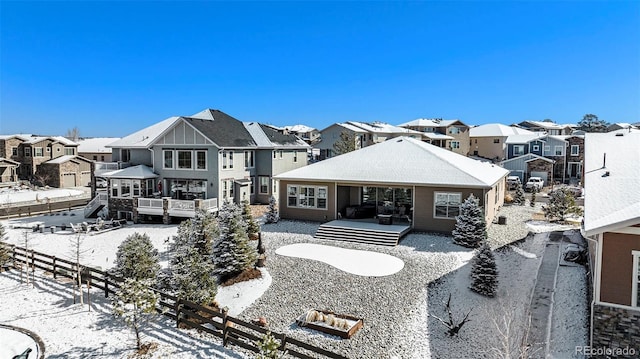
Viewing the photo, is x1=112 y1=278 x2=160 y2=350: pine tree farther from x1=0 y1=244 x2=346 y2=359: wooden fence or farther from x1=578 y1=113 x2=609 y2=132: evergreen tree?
x1=578 y1=113 x2=609 y2=132: evergreen tree

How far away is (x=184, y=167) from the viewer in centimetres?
2714

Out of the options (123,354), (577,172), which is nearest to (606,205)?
(123,354)

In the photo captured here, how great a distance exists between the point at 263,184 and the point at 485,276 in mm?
20941

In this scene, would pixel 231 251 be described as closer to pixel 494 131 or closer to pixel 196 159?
pixel 196 159

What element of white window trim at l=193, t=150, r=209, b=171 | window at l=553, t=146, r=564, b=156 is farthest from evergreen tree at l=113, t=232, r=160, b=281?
window at l=553, t=146, r=564, b=156

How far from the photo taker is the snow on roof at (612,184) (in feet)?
30.2

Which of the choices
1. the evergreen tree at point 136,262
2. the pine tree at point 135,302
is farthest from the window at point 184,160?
the pine tree at point 135,302

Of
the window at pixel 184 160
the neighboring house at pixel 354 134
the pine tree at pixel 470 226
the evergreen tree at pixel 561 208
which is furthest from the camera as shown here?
the neighboring house at pixel 354 134

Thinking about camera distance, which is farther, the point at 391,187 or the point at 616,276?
the point at 391,187

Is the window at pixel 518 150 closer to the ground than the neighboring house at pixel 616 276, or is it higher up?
higher up

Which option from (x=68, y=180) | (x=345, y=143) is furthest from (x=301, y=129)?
(x=68, y=180)

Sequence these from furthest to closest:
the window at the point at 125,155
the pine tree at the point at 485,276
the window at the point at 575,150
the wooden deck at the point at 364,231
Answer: the window at the point at 575,150
the window at the point at 125,155
the wooden deck at the point at 364,231
the pine tree at the point at 485,276

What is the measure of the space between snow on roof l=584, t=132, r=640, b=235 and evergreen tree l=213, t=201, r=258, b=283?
1071 centimetres

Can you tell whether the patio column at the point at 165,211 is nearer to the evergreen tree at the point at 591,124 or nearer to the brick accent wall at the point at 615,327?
the brick accent wall at the point at 615,327
